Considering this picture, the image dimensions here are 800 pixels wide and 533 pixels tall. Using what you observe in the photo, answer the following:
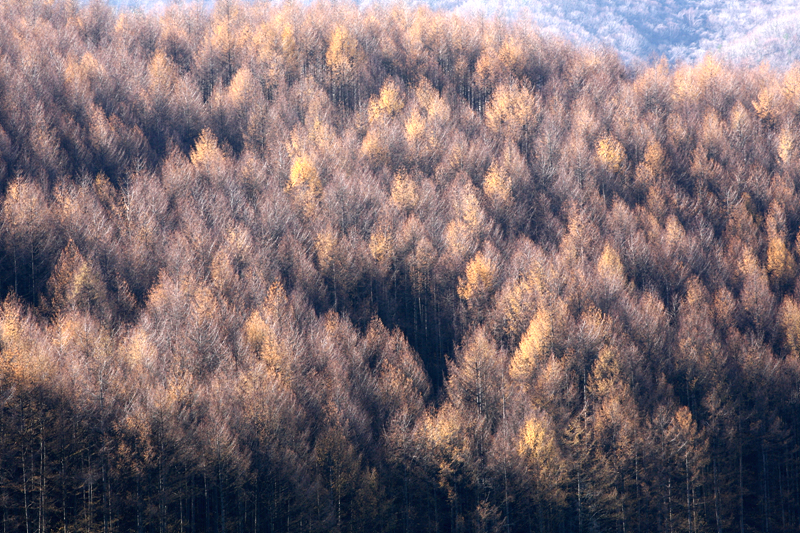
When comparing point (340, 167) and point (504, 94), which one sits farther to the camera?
point (504, 94)

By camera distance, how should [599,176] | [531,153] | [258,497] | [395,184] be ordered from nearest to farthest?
[258,497] → [395,184] → [599,176] → [531,153]

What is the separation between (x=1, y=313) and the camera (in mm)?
53781

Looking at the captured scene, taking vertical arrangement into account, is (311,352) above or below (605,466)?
above

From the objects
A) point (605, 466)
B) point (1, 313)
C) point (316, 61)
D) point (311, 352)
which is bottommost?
point (605, 466)

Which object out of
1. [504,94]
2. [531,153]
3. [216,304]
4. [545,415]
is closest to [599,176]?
[531,153]

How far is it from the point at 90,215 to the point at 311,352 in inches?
1114

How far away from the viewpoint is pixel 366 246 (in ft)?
253

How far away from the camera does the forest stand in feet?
155

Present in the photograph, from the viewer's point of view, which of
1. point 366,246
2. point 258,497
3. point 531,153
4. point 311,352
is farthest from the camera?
point 531,153

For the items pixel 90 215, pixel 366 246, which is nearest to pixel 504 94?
pixel 366 246

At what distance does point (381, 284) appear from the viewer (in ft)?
246

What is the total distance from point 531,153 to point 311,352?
5608 cm

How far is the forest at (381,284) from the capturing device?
4709 cm

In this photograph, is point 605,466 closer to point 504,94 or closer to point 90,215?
point 90,215
